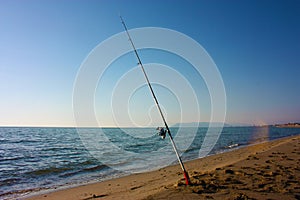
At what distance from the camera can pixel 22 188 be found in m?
10.6

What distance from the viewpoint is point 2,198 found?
894 cm

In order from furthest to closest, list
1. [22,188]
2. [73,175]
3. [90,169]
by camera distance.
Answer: [90,169], [73,175], [22,188]

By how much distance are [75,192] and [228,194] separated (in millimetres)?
6160

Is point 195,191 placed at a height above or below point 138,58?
below

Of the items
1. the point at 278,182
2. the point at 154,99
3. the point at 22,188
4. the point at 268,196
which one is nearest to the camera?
the point at 268,196

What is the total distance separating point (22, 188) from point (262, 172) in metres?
10.5

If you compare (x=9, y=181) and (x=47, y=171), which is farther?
(x=47, y=171)

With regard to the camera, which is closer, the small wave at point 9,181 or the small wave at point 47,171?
the small wave at point 9,181

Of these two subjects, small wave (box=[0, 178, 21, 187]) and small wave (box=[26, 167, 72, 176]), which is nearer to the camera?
small wave (box=[0, 178, 21, 187])

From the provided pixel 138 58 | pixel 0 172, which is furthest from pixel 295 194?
pixel 0 172

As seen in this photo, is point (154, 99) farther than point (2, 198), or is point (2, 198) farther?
point (2, 198)

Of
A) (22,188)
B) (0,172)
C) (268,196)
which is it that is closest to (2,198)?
(22,188)

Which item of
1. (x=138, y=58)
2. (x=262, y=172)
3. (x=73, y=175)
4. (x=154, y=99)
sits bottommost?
(x=73, y=175)

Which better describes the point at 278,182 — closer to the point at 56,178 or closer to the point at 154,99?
the point at 154,99
